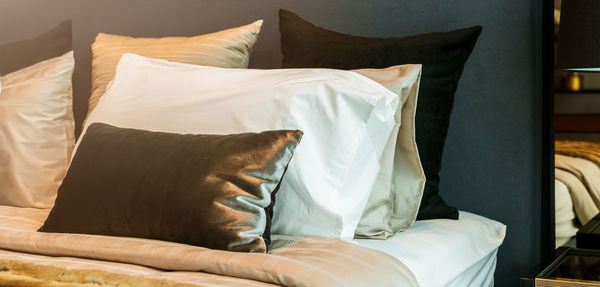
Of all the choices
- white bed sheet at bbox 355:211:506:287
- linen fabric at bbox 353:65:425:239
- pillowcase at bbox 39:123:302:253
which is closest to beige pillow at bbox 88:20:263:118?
linen fabric at bbox 353:65:425:239

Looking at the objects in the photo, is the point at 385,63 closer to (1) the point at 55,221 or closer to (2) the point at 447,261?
(2) the point at 447,261

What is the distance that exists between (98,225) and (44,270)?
1.15 ft

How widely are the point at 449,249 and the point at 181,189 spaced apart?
0.67m

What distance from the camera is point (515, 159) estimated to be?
6.43 ft

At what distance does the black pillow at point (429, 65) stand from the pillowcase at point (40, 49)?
1.09m

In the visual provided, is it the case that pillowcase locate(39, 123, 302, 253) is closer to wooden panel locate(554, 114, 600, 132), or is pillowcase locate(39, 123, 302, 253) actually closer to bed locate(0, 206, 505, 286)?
bed locate(0, 206, 505, 286)

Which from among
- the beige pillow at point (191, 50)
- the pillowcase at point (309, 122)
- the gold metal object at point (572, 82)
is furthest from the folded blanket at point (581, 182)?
the beige pillow at point (191, 50)

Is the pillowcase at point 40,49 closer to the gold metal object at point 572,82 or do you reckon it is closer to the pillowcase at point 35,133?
the pillowcase at point 35,133

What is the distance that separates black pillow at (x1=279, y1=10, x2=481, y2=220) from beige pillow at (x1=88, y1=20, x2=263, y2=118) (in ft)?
1.12

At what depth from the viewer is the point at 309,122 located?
1.50m

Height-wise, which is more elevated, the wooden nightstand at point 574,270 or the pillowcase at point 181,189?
the pillowcase at point 181,189

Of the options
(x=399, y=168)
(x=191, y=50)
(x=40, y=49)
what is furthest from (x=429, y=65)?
(x=40, y=49)

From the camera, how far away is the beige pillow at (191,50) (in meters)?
2.10

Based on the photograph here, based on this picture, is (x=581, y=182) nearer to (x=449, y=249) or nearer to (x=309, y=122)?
(x=449, y=249)
